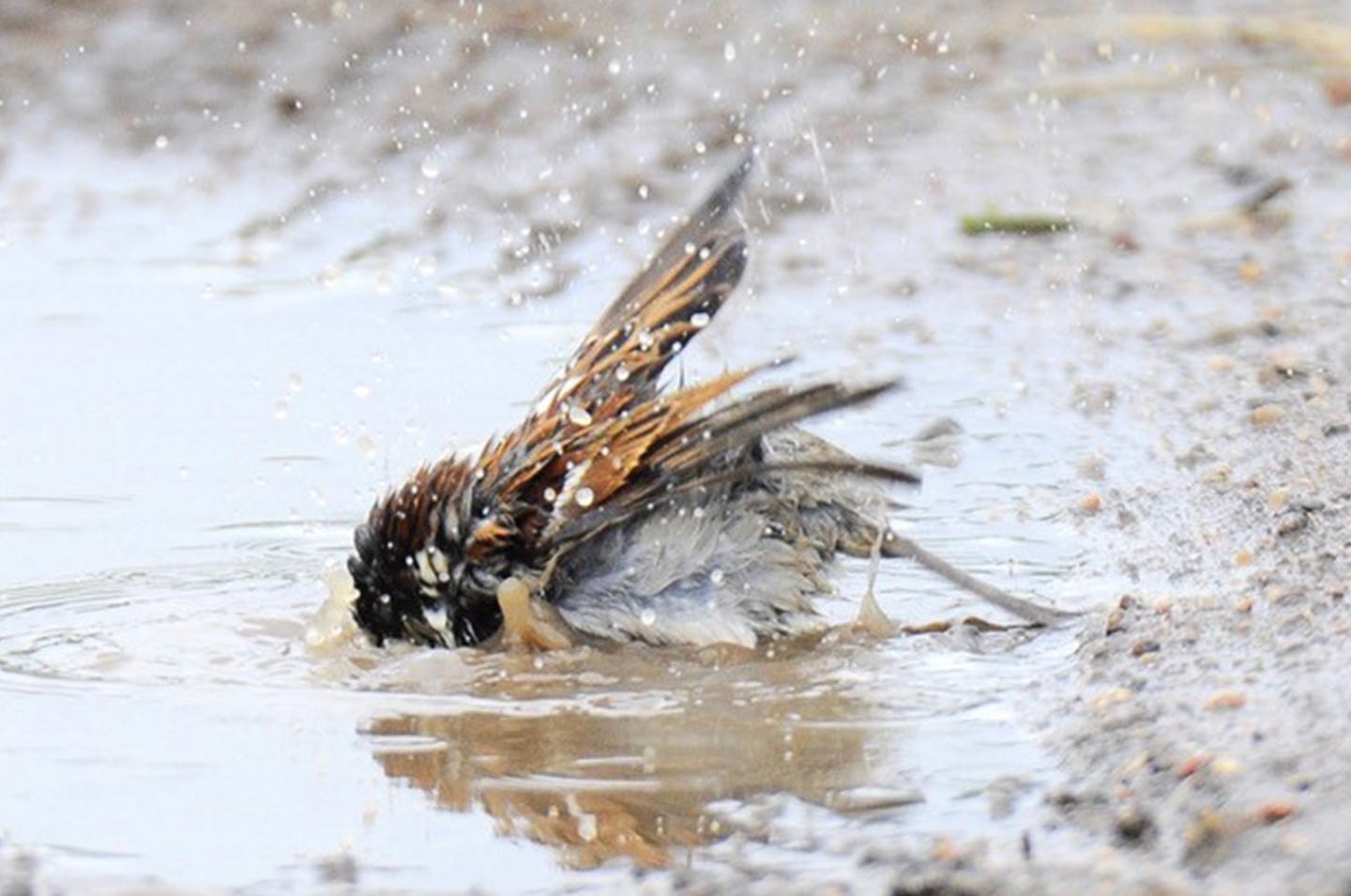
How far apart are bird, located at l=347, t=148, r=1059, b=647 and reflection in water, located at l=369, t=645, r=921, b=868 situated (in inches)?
6.0

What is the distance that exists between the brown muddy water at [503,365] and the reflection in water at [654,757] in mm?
13

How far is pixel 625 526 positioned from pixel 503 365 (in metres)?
2.70

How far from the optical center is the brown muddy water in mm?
5121

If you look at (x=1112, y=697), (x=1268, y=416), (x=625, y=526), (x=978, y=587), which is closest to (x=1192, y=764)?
(x=1112, y=697)

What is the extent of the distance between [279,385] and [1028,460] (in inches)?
93.0

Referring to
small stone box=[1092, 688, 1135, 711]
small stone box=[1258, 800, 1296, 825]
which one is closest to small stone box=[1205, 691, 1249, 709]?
small stone box=[1092, 688, 1135, 711]

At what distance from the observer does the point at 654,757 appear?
17.7 feet

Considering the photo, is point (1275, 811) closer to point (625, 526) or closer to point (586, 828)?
point (586, 828)

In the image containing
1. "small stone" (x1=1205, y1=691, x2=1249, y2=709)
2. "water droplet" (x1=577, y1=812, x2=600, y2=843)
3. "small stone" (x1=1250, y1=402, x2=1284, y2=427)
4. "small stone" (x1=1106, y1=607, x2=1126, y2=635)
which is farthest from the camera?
"small stone" (x1=1250, y1=402, x2=1284, y2=427)

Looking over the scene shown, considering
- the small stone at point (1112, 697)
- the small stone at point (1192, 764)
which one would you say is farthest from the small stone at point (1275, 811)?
the small stone at point (1112, 697)

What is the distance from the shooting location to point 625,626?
6160 mm

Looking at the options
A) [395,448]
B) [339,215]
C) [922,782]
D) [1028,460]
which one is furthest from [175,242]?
[922,782]

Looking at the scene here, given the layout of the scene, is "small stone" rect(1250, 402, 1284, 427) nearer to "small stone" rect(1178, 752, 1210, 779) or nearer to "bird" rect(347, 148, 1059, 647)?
"bird" rect(347, 148, 1059, 647)

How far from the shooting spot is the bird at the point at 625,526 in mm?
6020
